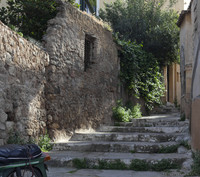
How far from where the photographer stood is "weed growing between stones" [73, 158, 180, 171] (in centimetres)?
484

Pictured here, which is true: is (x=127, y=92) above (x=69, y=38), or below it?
below

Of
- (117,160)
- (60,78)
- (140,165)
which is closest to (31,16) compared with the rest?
(60,78)

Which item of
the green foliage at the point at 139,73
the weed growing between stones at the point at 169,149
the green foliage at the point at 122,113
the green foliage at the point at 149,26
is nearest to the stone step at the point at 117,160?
the weed growing between stones at the point at 169,149

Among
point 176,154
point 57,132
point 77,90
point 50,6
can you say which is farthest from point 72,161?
point 50,6

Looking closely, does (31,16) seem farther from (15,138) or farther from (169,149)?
(169,149)

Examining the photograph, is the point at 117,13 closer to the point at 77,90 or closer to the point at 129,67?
the point at 129,67

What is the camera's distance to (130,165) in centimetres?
497

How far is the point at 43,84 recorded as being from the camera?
6.44 metres

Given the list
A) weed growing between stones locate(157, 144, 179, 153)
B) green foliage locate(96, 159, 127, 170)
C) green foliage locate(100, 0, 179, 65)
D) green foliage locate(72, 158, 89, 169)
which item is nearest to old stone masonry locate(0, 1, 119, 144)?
green foliage locate(72, 158, 89, 169)

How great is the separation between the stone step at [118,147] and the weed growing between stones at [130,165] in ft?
2.68

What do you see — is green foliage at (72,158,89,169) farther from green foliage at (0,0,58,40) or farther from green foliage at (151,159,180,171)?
green foliage at (0,0,58,40)

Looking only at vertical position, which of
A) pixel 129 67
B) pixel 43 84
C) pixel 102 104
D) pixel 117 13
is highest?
pixel 117 13

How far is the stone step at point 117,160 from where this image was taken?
16.2 feet

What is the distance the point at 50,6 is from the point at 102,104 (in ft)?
10.9
